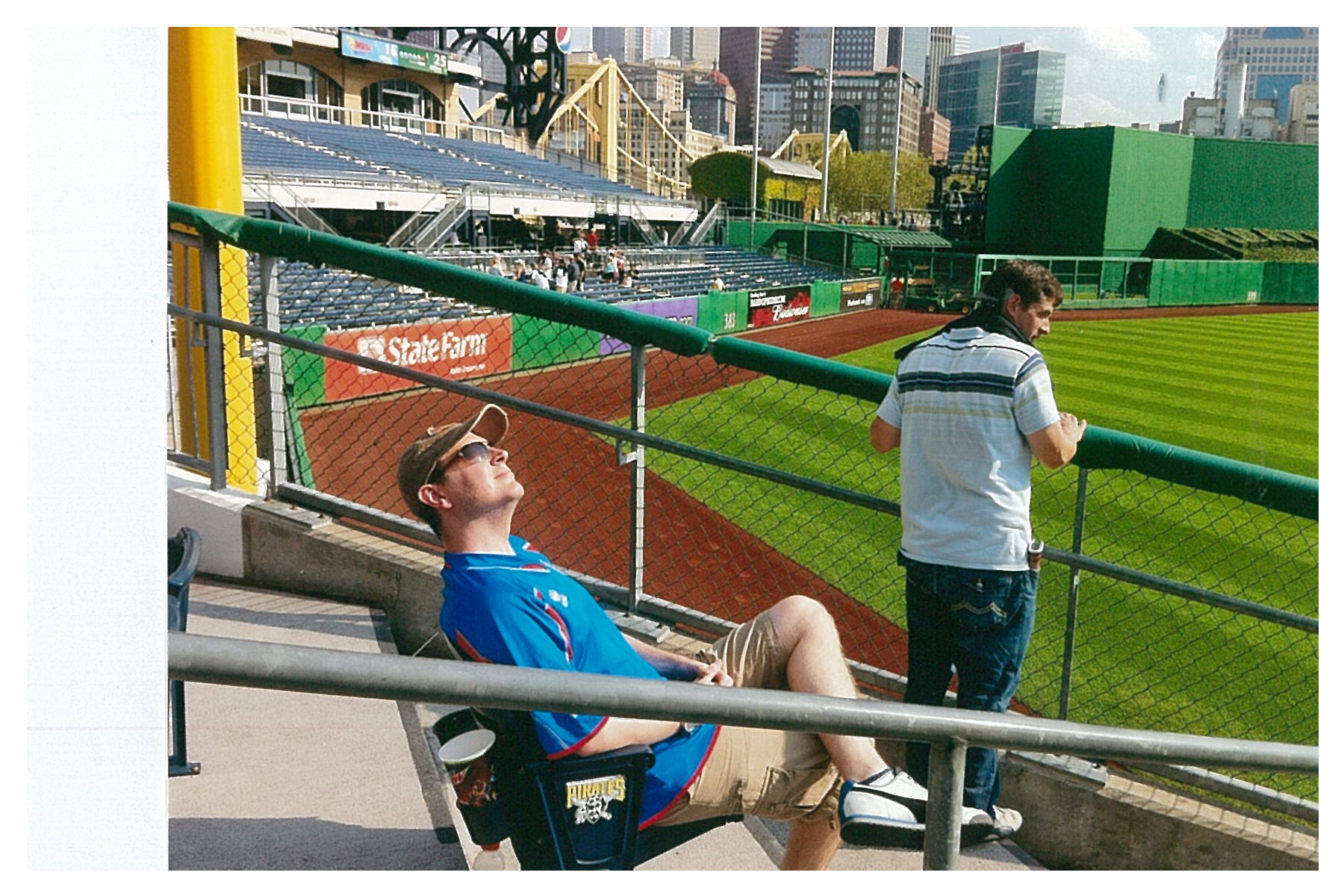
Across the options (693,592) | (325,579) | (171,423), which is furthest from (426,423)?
(325,579)

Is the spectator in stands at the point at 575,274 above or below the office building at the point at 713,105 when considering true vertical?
below

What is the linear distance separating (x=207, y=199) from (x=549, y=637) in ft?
8.59

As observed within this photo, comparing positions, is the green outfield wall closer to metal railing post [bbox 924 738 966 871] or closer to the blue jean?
the blue jean

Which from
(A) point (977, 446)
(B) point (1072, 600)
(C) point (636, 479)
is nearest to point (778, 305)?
(C) point (636, 479)

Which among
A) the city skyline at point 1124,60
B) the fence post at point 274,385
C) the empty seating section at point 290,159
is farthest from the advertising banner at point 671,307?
the fence post at point 274,385

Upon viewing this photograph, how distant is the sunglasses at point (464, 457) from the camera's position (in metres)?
1.99

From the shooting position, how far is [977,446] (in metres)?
2.25

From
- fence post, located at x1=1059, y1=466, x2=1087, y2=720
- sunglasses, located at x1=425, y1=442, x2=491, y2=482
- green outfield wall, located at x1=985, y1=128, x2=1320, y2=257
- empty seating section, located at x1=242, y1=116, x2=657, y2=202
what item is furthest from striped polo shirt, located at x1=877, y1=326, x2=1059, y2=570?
green outfield wall, located at x1=985, y1=128, x2=1320, y2=257

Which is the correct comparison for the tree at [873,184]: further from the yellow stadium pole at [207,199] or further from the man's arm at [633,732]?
the man's arm at [633,732]

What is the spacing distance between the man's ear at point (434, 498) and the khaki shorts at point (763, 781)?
24.9 inches

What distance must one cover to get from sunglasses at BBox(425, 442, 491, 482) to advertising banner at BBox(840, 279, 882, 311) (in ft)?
72.9

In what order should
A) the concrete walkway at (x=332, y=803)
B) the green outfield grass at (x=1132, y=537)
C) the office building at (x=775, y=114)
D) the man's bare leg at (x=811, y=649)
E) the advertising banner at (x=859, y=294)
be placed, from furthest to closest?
1. the advertising banner at (x=859, y=294)
2. the office building at (x=775, y=114)
3. the green outfield grass at (x=1132, y=537)
4. the concrete walkway at (x=332, y=803)
5. the man's bare leg at (x=811, y=649)

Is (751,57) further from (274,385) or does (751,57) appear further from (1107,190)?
(1107,190)

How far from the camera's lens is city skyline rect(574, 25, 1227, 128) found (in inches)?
117
